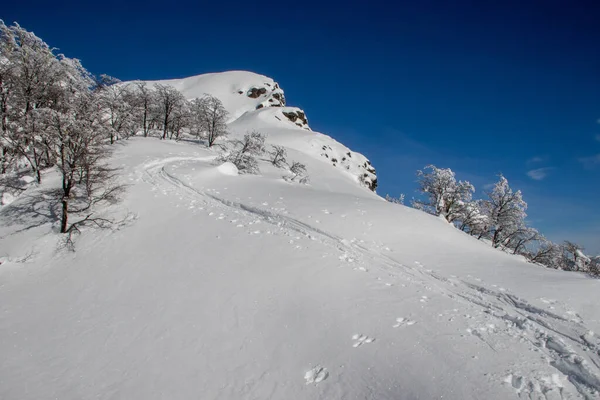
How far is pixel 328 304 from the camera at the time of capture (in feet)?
31.3

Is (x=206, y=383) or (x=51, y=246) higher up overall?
(x=206, y=383)

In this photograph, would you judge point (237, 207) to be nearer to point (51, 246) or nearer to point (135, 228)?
point (135, 228)

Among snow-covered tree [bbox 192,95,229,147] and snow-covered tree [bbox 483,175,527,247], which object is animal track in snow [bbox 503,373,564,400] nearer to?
snow-covered tree [bbox 483,175,527,247]

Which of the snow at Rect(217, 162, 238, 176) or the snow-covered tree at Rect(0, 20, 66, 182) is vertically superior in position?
the snow-covered tree at Rect(0, 20, 66, 182)

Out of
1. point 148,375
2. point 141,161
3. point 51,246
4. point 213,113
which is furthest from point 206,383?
point 213,113

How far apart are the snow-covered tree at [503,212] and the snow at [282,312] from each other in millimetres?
14405

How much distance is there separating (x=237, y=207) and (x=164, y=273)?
7521 mm

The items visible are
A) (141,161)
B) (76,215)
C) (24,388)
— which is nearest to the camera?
(24,388)

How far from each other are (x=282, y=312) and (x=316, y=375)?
2.59m

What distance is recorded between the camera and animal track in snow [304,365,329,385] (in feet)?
22.9

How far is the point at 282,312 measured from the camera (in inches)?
371

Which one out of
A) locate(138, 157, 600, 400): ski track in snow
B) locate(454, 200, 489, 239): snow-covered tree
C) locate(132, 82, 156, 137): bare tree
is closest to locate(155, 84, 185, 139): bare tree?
locate(132, 82, 156, 137): bare tree

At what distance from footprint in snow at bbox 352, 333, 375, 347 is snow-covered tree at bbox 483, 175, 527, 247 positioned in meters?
26.2

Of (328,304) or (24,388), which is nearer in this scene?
(24,388)
